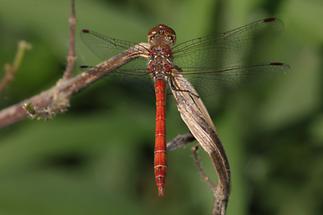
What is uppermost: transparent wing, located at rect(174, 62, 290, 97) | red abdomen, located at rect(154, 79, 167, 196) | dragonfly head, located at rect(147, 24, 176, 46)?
dragonfly head, located at rect(147, 24, 176, 46)

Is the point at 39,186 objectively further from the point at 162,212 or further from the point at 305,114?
the point at 305,114

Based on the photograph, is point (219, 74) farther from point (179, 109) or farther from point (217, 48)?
point (179, 109)

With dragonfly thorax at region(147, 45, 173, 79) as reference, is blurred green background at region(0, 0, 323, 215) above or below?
above

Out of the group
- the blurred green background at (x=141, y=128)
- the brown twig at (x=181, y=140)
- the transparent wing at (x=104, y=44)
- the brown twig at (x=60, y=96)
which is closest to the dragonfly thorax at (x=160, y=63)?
the transparent wing at (x=104, y=44)

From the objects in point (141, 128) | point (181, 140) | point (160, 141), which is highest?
point (141, 128)

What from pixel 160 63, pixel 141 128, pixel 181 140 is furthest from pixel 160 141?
pixel 141 128

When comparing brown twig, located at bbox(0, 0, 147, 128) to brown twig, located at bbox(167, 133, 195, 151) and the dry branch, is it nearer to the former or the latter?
the dry branch

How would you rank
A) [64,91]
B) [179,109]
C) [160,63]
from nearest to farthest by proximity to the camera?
[179,109], [64,91], [160,63]

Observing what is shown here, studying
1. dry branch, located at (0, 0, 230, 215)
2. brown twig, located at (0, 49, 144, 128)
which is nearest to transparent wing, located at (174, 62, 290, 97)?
dry branch, located at (0, 0, 230, 215)
